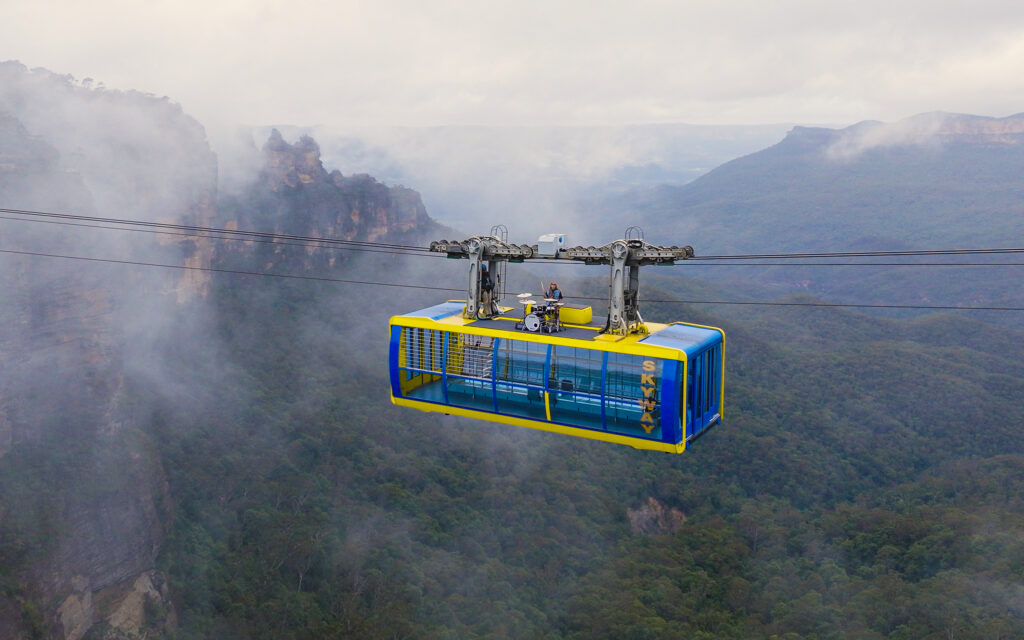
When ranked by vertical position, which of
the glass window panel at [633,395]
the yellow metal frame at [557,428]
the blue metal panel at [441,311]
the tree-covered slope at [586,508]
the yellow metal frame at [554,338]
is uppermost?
the blue metal panel at [441,311]

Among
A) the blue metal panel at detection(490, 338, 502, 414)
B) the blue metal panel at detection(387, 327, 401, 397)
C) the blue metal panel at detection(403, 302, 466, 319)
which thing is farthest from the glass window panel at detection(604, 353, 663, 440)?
the blue metal panel at detection(387, 327, 401, 397)

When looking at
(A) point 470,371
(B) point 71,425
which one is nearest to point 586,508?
(B) point 71,425

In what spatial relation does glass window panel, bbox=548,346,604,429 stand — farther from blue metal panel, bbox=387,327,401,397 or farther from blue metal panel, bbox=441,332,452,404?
blue metal panel, bbox=387,327,401,397

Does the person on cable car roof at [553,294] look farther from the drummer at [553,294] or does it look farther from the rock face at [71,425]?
the rock face at [71,425]

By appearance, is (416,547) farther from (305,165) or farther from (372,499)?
(305,165)

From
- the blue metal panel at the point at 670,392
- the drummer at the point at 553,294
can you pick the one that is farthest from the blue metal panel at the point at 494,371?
the blue metal panel at the point at 670,392

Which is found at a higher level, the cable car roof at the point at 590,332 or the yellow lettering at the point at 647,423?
the cable car roof at the point at 590,332

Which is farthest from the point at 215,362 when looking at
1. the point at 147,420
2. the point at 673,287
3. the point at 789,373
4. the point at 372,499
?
the point at 673,287
